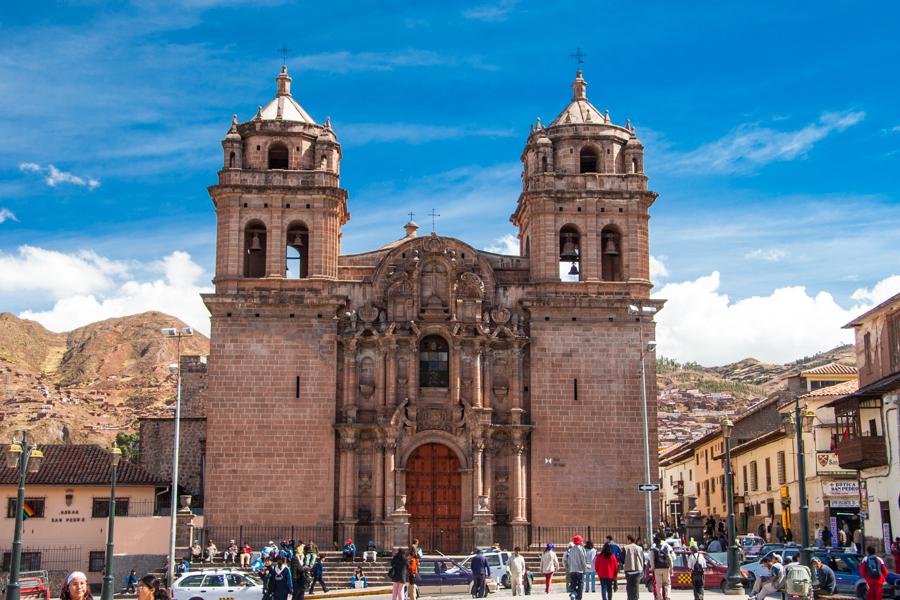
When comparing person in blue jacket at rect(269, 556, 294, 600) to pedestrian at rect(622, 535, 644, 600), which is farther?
pedestrian at rect(622, 535, 644, 600)

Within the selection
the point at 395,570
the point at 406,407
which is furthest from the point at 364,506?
the point at 395,570

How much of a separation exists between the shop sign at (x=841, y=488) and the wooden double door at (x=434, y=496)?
1398 centimetres

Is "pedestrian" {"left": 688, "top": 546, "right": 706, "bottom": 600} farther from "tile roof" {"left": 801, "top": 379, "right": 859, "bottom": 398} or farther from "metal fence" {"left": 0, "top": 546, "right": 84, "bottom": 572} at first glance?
"metal fence" {"left": 0, "top": 546, "right": 84, "bottom": 572}

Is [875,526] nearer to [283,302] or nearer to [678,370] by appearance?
[283,302]

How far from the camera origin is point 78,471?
139ft

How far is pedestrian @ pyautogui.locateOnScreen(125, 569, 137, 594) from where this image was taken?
35.4 m

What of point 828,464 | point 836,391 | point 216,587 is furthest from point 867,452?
point 216,587

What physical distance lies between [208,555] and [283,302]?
28.5ft

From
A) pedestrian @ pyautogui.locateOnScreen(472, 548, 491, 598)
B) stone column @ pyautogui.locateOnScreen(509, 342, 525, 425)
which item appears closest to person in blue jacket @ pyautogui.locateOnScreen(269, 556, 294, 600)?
pedestrian @ pyautogui.locateOnScreen(472, 548, 491, 598)

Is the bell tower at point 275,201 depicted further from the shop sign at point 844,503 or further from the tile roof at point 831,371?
the tile roof at point 831,371

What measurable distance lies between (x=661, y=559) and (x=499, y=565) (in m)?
9.97

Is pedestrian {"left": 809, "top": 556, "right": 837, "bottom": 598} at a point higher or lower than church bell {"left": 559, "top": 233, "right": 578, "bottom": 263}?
lower

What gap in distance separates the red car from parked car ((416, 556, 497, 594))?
4.91 m

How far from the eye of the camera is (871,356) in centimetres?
3841
